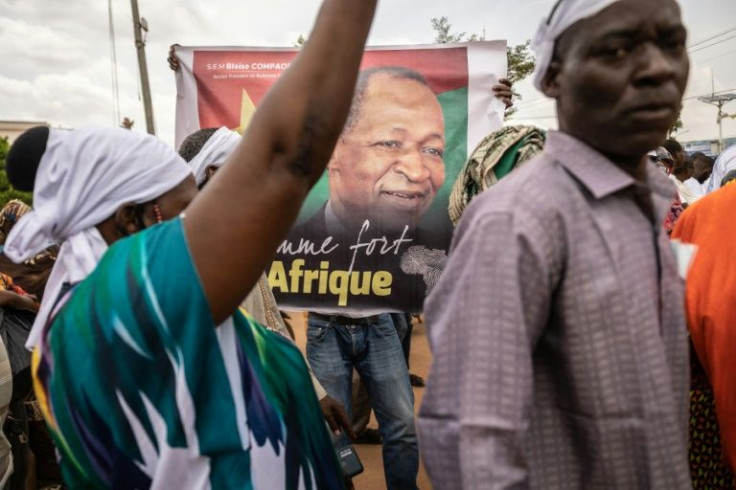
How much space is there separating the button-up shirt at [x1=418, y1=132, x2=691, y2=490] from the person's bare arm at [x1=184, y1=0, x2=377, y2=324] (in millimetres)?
327

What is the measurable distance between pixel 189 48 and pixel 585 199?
3314mm

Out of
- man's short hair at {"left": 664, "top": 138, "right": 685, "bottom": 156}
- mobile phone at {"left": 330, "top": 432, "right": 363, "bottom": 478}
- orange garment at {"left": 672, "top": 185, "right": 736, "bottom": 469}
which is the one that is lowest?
mobile phone at {"left": 330, "top": 432, "right": 363, "bottom": 478}

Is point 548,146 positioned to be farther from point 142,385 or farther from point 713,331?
point 713,331

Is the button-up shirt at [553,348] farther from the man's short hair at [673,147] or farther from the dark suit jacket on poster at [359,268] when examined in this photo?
the man's short hair at [673,147]

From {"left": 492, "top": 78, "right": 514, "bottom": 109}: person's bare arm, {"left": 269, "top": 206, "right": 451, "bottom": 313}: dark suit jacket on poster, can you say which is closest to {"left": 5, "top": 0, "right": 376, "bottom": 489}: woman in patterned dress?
{"left": 269, "top": 206, "right": 451, "bottom": 313}: dark suit jacket on poster

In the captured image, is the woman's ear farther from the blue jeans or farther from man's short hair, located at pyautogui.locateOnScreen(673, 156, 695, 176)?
man's short hair, located at pyautogui.locateOnScreen(673, 156, 695, 176)

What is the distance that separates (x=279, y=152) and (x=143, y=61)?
14.5 metres

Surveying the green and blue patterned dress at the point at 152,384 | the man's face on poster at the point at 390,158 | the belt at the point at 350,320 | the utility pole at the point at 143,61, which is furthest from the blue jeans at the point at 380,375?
the utility pole at the point at 143,61

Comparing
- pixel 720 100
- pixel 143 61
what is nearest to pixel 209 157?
pixel 143 61

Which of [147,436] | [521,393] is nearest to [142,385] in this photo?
[147,436]

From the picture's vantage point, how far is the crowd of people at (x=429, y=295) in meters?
1.04

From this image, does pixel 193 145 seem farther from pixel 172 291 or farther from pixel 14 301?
pixel 172 291

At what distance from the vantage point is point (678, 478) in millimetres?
1081

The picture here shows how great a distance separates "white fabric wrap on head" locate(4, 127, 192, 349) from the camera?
1.37 m
